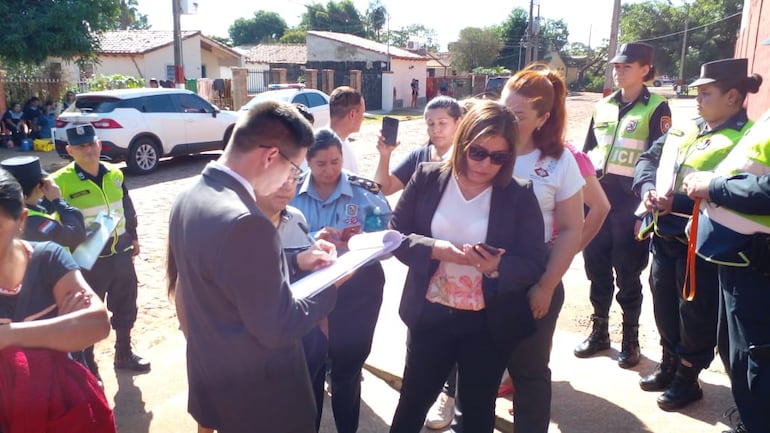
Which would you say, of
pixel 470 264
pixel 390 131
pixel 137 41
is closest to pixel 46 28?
pixel 390 131

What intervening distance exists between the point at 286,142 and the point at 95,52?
16.3 metres

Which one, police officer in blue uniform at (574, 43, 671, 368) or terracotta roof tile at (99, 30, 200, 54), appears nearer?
police officer in blue uniform at (574, 43, 671, 368)

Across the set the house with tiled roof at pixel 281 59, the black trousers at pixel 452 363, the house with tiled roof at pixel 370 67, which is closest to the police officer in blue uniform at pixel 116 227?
the black trousers at pixel 452 363

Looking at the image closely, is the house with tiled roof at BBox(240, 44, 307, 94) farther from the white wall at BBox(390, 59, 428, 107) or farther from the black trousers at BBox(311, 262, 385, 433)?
the black trousers at BBox(311, 262, 385, 433)

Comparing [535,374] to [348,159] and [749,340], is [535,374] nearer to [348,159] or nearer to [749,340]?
[749,340]

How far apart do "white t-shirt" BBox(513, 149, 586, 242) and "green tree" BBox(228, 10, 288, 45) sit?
8794 cm

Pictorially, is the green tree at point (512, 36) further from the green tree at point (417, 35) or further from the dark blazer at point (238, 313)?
the dark blazer at point (238, 313)

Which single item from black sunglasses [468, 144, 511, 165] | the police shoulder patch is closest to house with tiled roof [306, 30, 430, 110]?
the police shoulder patch

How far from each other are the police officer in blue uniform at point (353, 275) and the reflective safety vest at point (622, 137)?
168 cm

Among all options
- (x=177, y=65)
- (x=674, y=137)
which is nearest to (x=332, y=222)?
(x=674, y=137)

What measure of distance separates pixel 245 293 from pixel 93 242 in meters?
1.79

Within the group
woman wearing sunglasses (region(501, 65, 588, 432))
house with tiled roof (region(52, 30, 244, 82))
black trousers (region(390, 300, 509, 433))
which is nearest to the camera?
black trousers (region(390, 300, 509, 433))

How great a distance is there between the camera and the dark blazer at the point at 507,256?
2393 mm

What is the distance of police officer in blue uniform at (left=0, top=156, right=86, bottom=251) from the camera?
2906 mm
